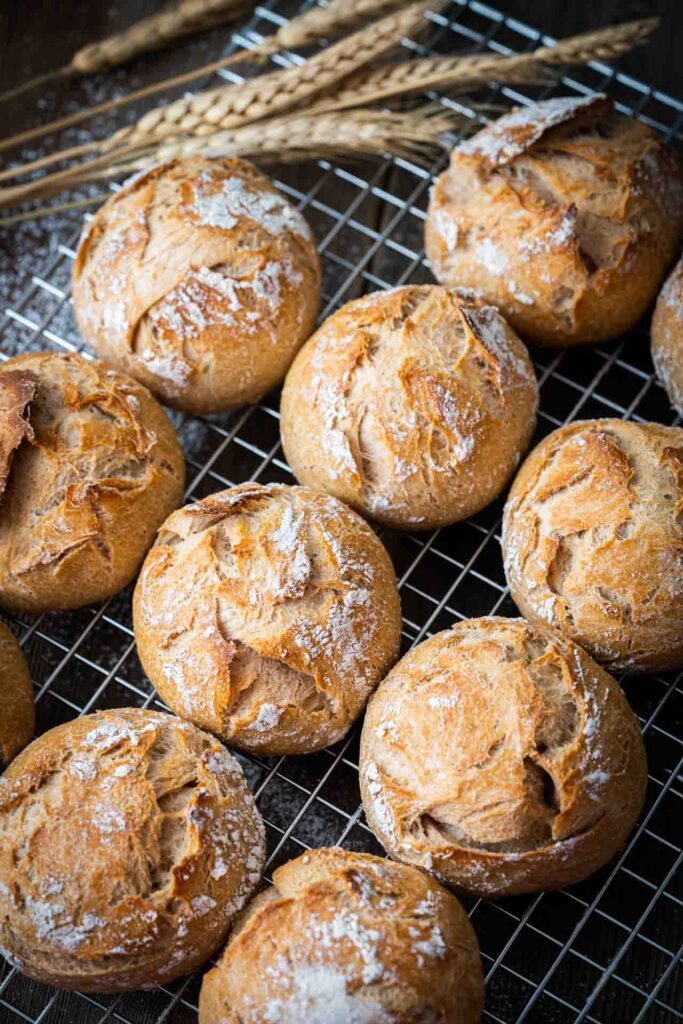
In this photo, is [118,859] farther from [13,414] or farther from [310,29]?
[310,29]

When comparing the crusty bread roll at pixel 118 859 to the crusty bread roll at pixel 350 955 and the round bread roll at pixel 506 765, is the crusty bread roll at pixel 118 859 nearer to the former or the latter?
the crusty bread roll at pixel 350 955

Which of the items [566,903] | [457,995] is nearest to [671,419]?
[566,903]

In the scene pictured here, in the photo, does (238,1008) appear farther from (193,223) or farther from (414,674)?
(193,223)

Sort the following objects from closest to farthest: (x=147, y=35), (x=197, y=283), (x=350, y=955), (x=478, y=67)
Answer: (x=350, y=955) → (x=197, y=283) → (x=478, y=67) → (x=147, y=35)

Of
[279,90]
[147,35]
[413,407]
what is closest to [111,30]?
[147,35]

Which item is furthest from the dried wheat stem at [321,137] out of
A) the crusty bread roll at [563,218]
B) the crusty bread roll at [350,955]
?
the crusty bread roll at [350,955]

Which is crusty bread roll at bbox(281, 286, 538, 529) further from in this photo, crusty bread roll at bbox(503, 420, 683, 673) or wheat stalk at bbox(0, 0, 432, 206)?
wheat stalk at bbox(0, 0, 432, 206)
